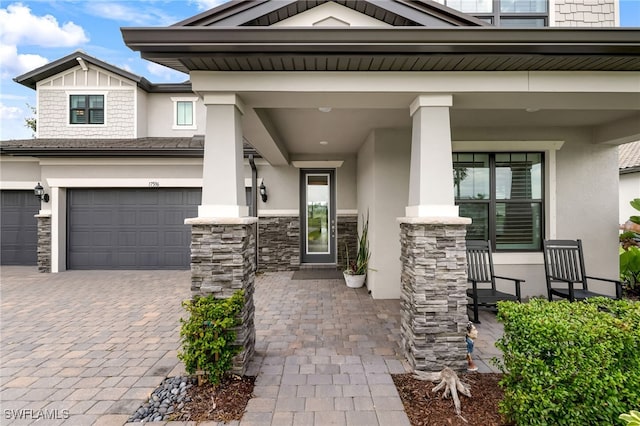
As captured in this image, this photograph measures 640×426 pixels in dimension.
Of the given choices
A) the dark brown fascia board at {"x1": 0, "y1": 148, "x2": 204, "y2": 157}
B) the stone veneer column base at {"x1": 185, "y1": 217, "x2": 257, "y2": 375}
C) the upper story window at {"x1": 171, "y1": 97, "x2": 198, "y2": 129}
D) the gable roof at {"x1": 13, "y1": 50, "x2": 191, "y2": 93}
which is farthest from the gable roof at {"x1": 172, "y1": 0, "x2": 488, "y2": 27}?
the gable roof at {"x1": 13, "y1": 50, "x2": 191, "y2": 93}

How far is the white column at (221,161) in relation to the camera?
9.41ft

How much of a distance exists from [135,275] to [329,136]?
556 cm

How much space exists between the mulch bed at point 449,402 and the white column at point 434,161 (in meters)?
1.52

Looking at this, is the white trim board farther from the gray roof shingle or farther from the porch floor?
the porch floor

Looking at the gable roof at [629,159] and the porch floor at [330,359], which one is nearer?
the porch floor at [330,359]

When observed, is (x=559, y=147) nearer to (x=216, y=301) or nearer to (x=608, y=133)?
(x=608, y=133)

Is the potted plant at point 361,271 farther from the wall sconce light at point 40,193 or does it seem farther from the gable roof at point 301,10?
the wall sconce light at point 40,193

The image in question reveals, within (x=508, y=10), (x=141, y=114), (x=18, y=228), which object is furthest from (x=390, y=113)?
(x=18, y=228)

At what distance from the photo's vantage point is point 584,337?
1867 mm

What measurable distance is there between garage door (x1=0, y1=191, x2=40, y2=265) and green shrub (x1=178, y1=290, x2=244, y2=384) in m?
8.35

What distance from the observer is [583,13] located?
4.40 meters

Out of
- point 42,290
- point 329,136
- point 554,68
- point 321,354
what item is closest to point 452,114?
point 554,68

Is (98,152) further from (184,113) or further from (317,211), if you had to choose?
(317,211)

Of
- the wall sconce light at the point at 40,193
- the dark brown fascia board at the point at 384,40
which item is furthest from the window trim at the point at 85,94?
the dark brown fascia board at the point at 384,40
